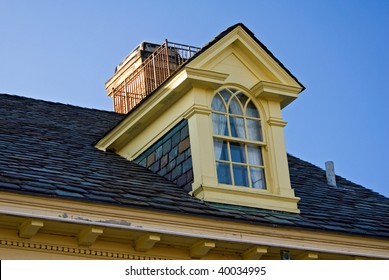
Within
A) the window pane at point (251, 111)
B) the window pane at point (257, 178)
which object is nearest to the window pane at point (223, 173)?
the window pane at point (257, 178)

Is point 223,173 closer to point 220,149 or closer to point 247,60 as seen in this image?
point 220,149

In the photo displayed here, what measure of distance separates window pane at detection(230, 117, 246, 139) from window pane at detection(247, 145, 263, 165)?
201 mm

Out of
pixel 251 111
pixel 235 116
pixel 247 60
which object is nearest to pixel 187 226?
pixel 235 116

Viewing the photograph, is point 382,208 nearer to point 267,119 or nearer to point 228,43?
point 267,119

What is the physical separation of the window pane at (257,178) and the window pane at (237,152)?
205 millimetres

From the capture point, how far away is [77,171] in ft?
43.2

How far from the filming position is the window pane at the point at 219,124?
14122mm

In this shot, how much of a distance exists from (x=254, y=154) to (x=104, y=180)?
8.03ft

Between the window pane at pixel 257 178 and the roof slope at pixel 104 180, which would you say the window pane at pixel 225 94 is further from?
the roof slope at pixel 104 180

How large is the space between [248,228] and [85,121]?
575cm

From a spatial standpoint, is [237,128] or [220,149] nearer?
[220,149]

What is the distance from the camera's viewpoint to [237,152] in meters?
14.2

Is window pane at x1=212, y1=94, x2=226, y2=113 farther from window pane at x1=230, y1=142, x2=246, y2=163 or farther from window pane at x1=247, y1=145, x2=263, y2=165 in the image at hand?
window pane at x1=247, y1=145, x2=263, y2=165

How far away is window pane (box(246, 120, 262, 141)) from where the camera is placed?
14414 millimetres
